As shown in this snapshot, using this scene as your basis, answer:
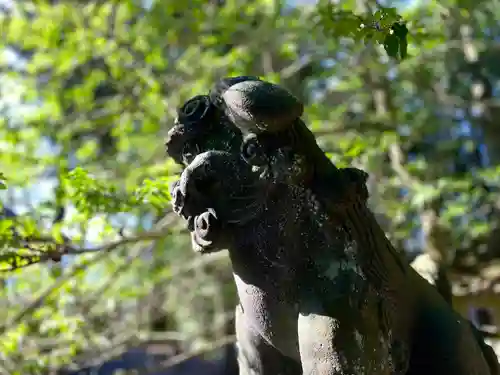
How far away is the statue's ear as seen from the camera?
575 millimetres

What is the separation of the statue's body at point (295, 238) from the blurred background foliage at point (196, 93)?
0.77 m

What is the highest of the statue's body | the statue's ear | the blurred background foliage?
the blurred background foliage

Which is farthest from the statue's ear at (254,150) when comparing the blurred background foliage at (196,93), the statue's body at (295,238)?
the blurred background foliage at (196,93)

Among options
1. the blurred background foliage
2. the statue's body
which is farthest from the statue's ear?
the blurred background foliage

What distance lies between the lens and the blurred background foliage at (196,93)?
171cm

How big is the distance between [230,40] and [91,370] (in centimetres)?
170

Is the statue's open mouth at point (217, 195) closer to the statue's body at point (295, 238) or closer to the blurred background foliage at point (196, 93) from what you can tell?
the statue's body at point (295, 238)

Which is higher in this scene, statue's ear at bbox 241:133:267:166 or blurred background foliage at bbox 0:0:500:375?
blurred background foliage at bbox 0:0:500:375

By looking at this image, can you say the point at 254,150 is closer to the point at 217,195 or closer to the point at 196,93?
the point at 217,195

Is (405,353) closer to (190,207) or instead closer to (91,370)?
(190,207)

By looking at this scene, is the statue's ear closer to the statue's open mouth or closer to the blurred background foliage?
the statue's open mouth

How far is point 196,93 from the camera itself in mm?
1958

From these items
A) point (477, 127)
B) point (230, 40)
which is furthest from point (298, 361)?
point (477, 127)

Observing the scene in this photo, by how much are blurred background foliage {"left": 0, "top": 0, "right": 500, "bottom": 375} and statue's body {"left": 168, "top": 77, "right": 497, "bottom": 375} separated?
2.52 ft
